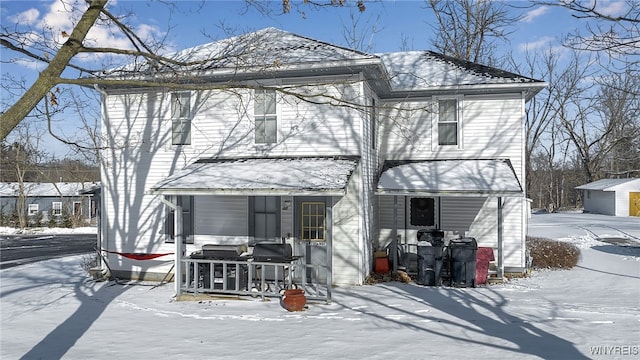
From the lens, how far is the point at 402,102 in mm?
13766

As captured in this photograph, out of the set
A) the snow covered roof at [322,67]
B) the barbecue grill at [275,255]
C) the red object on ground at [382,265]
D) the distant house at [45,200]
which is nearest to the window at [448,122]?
the snow covered roof at [322,67]

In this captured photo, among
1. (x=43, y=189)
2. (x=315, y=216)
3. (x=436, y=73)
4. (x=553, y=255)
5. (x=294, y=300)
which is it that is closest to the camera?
(x=294, y=300)

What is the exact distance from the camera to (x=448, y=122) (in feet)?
44.2

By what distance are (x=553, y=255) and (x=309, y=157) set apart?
929 cm

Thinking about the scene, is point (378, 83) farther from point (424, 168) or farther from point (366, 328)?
point (366, 328)

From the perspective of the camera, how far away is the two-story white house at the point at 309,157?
11.0m

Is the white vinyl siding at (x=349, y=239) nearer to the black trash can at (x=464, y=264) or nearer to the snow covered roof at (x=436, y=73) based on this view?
the black trash can at (x=464, y=264)

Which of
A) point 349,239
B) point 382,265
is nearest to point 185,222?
point 349,239

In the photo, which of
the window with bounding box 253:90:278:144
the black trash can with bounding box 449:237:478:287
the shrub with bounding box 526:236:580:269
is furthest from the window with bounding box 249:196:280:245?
the shrub with bounding box 526:236:580:269

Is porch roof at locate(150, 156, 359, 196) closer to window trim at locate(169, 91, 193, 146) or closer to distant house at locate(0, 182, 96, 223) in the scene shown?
window trim at locate(169, 91, 193, 146)

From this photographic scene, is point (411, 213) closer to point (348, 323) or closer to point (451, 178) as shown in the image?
point (451, 178)

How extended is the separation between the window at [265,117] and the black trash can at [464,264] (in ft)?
18.1

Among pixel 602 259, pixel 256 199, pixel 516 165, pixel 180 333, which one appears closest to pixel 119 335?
pixel 180 333

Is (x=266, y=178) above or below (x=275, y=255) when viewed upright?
above
